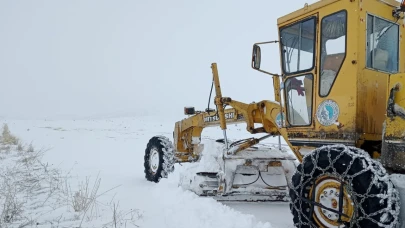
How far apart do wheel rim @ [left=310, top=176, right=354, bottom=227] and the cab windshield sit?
5.49ft

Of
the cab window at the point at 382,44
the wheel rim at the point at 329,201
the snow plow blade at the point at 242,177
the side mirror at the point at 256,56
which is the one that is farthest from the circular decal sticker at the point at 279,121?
the wheel rim at the point at 329,201

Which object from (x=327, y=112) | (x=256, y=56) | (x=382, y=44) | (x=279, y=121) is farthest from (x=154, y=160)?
(x=382, y=44)

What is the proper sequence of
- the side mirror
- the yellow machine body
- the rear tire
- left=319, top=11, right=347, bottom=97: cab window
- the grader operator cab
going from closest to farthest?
the rear tire
the grader operator cab
the yellow machine body
left=319, top=11, right=347, bottom=97: cab window
the side mirror

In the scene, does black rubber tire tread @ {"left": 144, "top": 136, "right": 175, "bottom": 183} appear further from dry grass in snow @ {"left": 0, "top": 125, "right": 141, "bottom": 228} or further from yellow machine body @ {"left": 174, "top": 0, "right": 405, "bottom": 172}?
yellow machine body @ {"left": 174, "top": 0, "right": 405, "bottom": 172}

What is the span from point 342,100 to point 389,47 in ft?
3.84

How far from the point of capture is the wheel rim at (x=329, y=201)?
339cm

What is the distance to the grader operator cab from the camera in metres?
3.29

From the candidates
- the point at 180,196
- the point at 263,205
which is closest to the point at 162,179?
the point at 180,196

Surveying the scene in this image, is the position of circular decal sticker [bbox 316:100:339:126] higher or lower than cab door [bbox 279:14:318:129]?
lower

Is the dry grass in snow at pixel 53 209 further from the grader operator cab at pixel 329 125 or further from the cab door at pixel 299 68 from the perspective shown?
the cab door at pixel 299 68

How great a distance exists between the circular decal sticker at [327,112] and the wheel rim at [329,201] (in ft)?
3.26

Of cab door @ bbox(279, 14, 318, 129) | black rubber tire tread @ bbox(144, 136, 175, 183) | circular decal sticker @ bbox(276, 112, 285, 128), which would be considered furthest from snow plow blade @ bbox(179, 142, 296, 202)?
black rubber tire tread @ bbox(144, 136, 175, 183)

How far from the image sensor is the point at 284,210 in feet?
17.3

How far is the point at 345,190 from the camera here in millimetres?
3389
